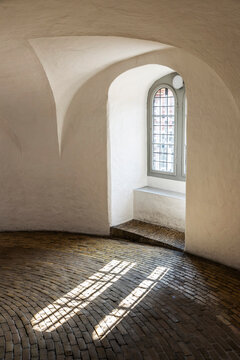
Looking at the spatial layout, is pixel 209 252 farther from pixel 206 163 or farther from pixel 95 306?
pixel 95 306

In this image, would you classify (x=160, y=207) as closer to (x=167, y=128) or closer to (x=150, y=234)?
(x=150, y=234)

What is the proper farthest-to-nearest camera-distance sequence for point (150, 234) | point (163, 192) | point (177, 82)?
point (163, 192)
point (177, 82)
point (150, 234)

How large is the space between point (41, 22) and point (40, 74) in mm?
3070

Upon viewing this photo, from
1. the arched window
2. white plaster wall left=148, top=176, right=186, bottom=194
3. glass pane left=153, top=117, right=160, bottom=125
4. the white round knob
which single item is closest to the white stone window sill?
white plaster wall left=148, top=176, right=186, bottom=194

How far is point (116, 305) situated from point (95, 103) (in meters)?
5.34

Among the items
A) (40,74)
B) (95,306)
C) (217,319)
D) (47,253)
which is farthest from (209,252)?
(40,74)

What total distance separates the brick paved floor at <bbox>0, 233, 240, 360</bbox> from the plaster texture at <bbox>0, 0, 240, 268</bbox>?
124 cm

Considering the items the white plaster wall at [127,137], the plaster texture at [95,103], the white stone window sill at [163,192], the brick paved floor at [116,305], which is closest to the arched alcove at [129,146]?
the white plaster wall at [127,137]

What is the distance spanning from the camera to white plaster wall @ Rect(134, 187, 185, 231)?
380 inches

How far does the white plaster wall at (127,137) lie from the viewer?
9.68 m

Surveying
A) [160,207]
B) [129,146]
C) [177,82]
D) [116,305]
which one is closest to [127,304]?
[116,305]

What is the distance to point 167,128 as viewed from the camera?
10.2m

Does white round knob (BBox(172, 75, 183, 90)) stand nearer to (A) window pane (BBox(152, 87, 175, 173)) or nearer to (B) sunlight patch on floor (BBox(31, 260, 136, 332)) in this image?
(A) window pane (BBox(152, 87, 175, 173))

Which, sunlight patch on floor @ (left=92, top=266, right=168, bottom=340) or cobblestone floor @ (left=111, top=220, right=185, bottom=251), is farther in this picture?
cobblestone floor @ (left=111, top=220, right=185, bottom=251)
